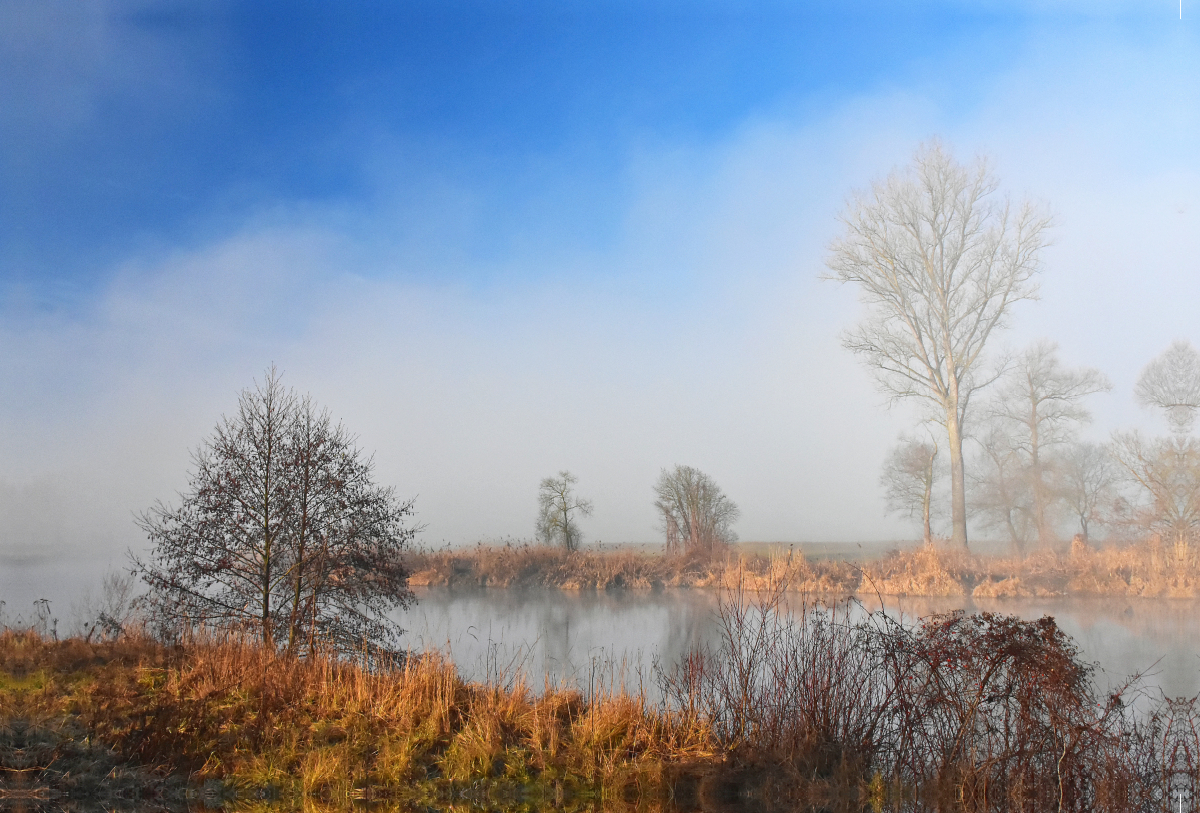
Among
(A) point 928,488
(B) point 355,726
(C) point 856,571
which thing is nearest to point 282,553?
(B) point 355,726

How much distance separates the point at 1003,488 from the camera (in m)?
29.3

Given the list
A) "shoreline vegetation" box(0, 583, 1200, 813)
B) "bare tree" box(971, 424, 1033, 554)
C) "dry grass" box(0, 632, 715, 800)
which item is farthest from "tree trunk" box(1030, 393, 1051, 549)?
"dry grass" box(0, 632, 715, 800)

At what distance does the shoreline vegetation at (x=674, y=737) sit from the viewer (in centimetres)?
A: 653

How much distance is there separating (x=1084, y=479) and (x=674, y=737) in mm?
28419

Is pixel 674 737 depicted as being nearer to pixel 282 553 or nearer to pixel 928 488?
pixel 282 553

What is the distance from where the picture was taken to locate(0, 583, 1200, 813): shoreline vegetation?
653 centimetres

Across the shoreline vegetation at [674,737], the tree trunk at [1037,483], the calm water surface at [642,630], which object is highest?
the tree trunk at [1037,483]

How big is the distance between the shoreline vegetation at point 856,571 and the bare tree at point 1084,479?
6.73 m

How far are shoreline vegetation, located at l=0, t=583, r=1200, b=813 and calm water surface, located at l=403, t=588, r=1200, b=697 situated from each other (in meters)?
1.21

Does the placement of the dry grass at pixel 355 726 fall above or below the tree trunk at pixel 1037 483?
below

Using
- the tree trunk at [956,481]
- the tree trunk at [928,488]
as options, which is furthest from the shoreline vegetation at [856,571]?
the tree trunk at [928,488]

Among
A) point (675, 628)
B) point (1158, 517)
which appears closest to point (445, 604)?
point (675, 628)

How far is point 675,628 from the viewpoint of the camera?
53.5 ft

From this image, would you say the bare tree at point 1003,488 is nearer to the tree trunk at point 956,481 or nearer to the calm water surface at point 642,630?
the tree trunk at point 956,481
